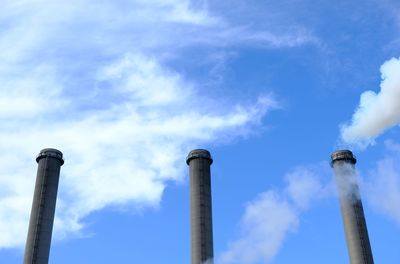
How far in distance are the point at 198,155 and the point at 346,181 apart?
16.9 meters

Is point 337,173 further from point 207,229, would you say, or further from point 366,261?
point 207,229

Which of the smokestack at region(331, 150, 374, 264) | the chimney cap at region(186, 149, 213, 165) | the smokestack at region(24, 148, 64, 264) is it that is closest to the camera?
the smokestack at region(24, 148, 64, 264)

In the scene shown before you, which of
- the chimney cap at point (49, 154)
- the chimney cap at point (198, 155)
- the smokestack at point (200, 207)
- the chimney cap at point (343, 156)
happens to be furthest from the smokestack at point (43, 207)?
the chimney cap at point (343, 156)

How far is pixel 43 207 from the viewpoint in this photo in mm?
49406

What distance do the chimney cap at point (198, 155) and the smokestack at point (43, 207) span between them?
13.9 meters

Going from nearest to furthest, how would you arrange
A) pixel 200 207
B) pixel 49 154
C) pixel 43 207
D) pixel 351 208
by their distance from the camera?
pixel 43 207, pixel 200 207, pixel 49 154, pixel 351 208

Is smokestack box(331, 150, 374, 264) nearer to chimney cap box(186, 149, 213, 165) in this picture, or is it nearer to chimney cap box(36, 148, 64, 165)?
chimney cap box(186, 149, 213, 165)

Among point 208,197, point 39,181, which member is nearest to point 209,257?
point 208,197

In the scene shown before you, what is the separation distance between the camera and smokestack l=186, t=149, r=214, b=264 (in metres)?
48.5

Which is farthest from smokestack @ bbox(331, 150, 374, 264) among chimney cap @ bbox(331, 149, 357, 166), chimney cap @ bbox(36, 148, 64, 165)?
chimney cap @ bbox(36, 148, 64, 165)

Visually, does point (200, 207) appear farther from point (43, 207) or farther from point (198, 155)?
point (43, 207)

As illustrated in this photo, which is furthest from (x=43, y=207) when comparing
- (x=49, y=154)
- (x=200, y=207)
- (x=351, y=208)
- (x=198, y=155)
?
(x=351, y=208)

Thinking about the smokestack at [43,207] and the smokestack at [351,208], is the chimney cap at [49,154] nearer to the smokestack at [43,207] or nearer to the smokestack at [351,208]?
the smokestack at [43,207]

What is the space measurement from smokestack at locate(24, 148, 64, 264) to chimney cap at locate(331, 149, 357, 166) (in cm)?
3073
